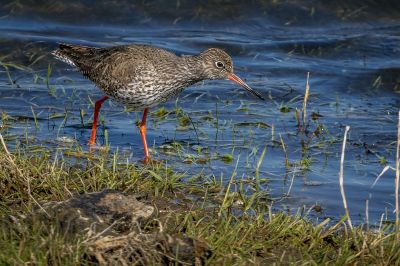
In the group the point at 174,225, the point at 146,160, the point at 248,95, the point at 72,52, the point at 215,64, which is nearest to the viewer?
the point at 174,225

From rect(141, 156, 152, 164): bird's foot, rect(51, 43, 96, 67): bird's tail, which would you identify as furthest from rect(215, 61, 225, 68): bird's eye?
rect(141, 156, 152, 164): bird's foot

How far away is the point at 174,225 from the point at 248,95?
5209 millimetres

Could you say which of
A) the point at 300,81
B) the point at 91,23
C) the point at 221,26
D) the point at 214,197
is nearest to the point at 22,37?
the point at 91,23

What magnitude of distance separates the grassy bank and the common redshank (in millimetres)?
1498

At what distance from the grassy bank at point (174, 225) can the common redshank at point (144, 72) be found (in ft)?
4.91

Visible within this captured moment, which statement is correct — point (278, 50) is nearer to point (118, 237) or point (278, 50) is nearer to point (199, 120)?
point (199, 120)

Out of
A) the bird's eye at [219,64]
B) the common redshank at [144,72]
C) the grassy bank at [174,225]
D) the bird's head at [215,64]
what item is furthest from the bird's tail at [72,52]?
the grassy bank at [174,225]

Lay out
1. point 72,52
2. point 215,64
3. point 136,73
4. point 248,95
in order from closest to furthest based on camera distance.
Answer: point 136,73 < point 215,64 < point 72,52 < point 248,95

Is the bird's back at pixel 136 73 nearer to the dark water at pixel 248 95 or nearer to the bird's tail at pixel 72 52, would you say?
the bird's tail at pixel 72 52

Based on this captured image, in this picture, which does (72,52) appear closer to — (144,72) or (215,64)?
(144,72)

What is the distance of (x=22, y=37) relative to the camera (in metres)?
12.3

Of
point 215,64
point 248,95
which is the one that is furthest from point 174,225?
point 248,95

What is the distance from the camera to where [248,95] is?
10.6 meters

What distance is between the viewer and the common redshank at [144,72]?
825 cm
